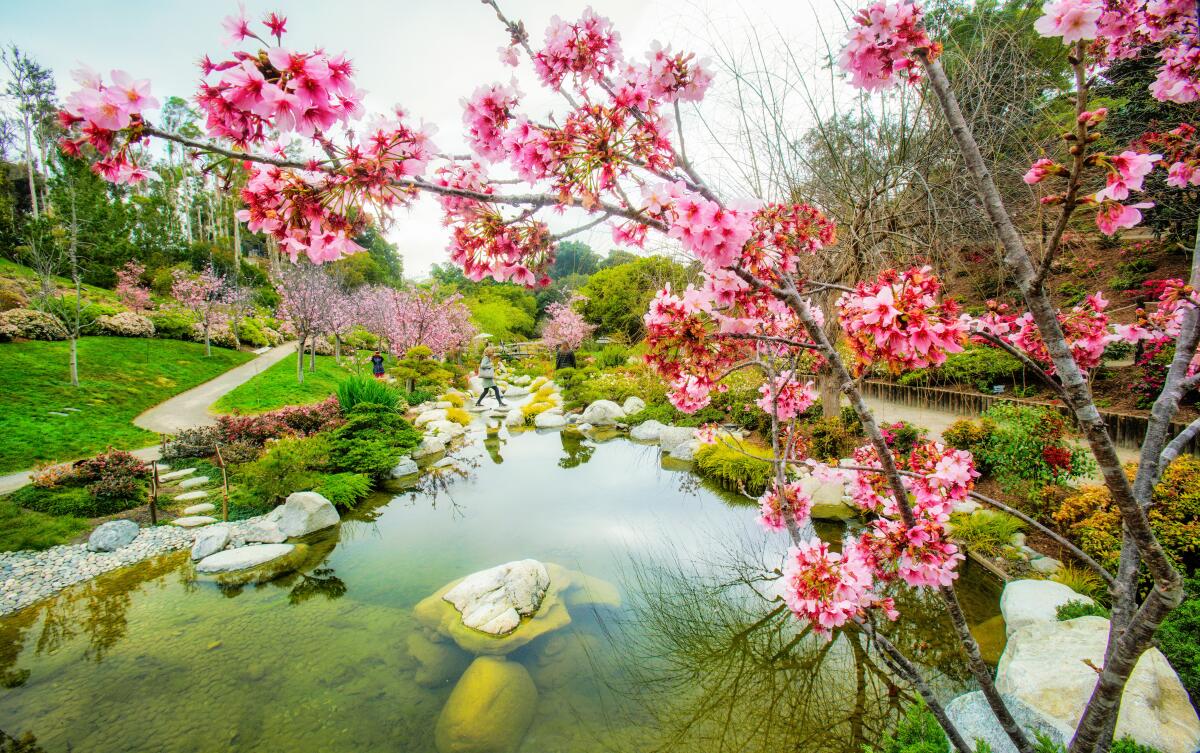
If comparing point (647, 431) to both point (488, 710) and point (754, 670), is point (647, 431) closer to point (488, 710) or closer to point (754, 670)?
point (754, 670)

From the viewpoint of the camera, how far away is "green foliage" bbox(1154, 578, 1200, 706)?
89.9 inches

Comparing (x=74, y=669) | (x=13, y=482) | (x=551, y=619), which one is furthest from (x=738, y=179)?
(x=13, y=482)

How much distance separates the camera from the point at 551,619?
3734mm

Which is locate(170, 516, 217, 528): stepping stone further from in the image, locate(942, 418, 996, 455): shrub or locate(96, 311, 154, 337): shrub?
locate(96, 311, 154, 337): shrub

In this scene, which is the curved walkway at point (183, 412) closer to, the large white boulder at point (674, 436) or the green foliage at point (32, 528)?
the green foliage at point (32, 528)

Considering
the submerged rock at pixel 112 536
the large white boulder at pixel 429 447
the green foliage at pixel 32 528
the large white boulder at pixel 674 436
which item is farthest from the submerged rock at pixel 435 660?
the large white boulder at pixel 674 436

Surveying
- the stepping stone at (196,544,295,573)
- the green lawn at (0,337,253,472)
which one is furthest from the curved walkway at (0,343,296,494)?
the stepping stone at (196,544,295,573)

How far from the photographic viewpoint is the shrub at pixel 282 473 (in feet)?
19.1

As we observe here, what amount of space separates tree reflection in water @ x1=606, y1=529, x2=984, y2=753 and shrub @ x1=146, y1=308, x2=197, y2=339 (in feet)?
63.5

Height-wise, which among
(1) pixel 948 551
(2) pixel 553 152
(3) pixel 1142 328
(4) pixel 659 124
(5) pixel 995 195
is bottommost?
(1) pixel 948 551

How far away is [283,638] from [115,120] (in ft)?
12.6

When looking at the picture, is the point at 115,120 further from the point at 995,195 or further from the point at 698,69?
the point at 995,195

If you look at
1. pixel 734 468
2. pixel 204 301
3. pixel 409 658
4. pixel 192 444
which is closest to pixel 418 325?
pixel 204 301

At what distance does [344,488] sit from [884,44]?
6728mm
